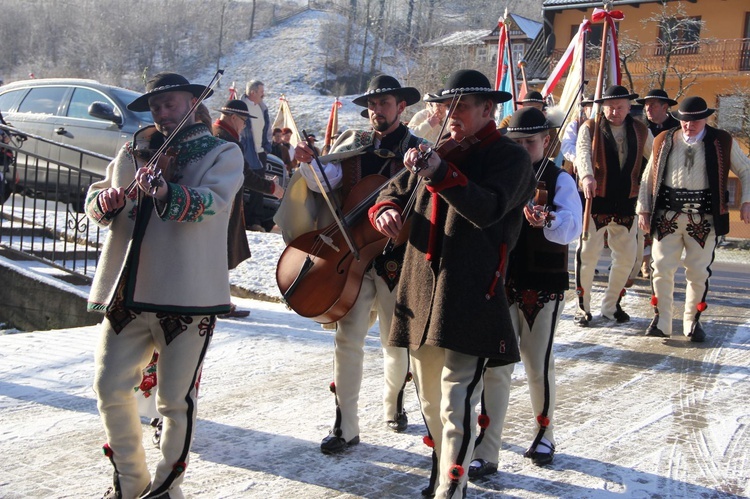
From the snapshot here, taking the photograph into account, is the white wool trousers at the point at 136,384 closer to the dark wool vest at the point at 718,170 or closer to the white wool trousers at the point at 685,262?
the white wool trousers at the point at 685,262

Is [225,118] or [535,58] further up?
[535,58]

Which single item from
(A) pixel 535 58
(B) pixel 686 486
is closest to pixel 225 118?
(B) pixel 686 486

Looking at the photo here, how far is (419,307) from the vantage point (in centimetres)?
383

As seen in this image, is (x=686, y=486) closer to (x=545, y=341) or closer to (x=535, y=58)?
(x=545, y=341)

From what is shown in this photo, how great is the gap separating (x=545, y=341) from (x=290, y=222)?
167cm

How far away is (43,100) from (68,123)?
895 mm

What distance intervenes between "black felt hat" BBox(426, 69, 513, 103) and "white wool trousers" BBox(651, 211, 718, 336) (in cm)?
444

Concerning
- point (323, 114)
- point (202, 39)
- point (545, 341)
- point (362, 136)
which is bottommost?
point (545, 341)

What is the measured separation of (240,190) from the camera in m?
6.86

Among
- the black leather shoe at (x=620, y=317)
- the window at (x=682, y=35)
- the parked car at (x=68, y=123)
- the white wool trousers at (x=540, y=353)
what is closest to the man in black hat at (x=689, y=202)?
the black leather shoe at (x=620, y=317)

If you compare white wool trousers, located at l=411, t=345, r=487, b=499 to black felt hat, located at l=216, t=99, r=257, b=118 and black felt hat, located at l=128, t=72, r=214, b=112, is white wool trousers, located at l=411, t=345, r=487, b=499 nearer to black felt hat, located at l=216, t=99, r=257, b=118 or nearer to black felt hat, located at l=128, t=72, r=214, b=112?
black felt hat, located at l=128, t=72, r=214, b=112

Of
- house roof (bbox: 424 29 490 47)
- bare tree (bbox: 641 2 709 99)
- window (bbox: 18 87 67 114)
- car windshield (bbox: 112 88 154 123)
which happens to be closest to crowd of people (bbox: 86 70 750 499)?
car windshield (bbox: 112 88 154 123)

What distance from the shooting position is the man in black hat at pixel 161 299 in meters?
3.75

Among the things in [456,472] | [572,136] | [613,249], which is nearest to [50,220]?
[572,136]
